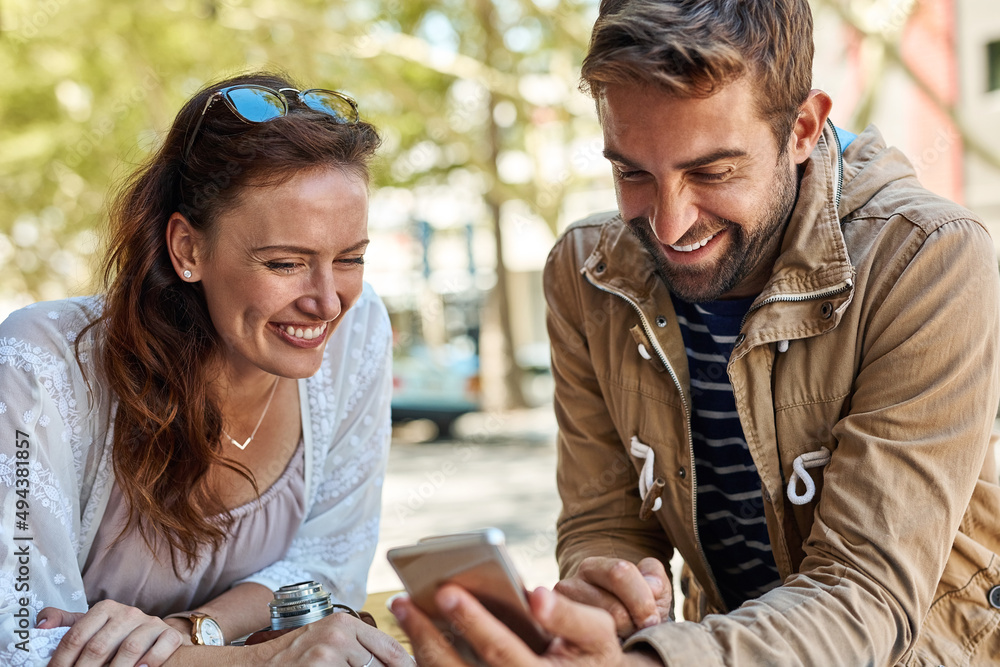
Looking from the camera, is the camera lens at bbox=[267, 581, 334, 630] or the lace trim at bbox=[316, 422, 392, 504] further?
the lace trim at bbox=[316, 422, 392, 504]

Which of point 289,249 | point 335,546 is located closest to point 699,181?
point 289,249

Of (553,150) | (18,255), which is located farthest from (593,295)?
(18,255)

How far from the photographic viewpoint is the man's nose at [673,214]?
2.02 m

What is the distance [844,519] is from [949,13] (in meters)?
15.9

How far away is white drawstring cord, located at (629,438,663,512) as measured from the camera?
2.35 metres

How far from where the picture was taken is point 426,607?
1.43m

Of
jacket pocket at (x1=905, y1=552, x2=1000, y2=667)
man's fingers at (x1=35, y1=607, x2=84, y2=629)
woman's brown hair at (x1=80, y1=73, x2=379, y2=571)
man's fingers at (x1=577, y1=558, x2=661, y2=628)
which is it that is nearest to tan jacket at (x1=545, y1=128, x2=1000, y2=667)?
jacket pocket at (x1=905, y1=552, x2=1000, y2=667)

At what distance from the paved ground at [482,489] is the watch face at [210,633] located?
494 centimetres

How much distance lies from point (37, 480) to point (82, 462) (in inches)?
5.9

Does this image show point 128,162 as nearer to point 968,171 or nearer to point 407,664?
point 407,664

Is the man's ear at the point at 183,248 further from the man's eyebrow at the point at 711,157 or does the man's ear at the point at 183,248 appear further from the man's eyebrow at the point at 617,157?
the man's eyebrow at the point at 711,157

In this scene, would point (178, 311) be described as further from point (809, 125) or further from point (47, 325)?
point (809, 125)

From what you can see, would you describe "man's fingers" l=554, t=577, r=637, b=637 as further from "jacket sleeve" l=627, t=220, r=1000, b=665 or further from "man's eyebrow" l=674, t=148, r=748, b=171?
"man's eyebrow" l=674, t=148, r=748, b=171

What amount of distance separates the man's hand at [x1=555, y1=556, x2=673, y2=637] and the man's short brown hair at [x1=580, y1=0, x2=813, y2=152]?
94cm
